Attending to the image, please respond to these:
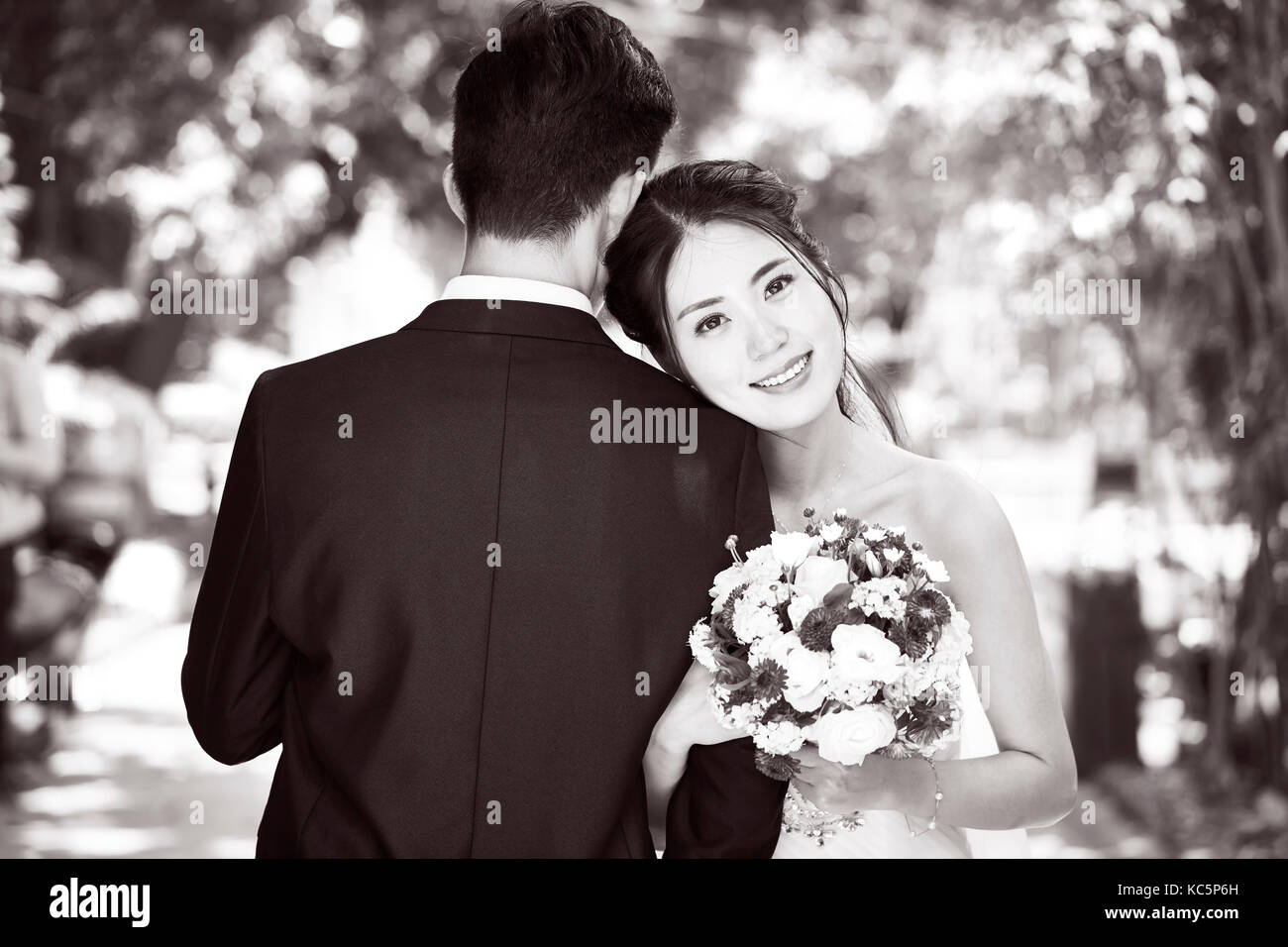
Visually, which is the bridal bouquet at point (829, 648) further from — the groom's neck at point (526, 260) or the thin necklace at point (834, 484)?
the thin necklace at point (834, 484)

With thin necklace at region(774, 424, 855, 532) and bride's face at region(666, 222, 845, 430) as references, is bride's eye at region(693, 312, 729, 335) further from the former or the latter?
thin necklace at region(774, 424, 855, 532)

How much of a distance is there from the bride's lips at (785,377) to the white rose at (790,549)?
425 millimetres

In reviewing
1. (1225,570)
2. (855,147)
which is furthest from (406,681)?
(855,147)

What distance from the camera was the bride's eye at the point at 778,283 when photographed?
2773mm

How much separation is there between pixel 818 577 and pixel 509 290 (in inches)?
28.6

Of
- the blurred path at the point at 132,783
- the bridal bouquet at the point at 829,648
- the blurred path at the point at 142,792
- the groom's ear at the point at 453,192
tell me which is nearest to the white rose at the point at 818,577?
the bridal bouquet at the point at 829,648

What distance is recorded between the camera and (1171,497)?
25.5ft

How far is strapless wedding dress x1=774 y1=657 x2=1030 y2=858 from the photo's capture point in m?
2.97

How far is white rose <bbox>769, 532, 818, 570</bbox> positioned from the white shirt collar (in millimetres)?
539

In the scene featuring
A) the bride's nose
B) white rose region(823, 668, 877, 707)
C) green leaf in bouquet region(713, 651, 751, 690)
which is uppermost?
the bride's nose

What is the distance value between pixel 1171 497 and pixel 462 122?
6459 mm

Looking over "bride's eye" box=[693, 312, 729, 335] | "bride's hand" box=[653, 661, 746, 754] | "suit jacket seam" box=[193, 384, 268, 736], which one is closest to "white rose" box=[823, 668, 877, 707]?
"bride's hand" box=[653, 661, 746, 754]

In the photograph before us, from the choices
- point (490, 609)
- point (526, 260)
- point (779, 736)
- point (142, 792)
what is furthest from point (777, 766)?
point (142, 792)

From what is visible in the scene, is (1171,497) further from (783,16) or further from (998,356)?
(783,16)
